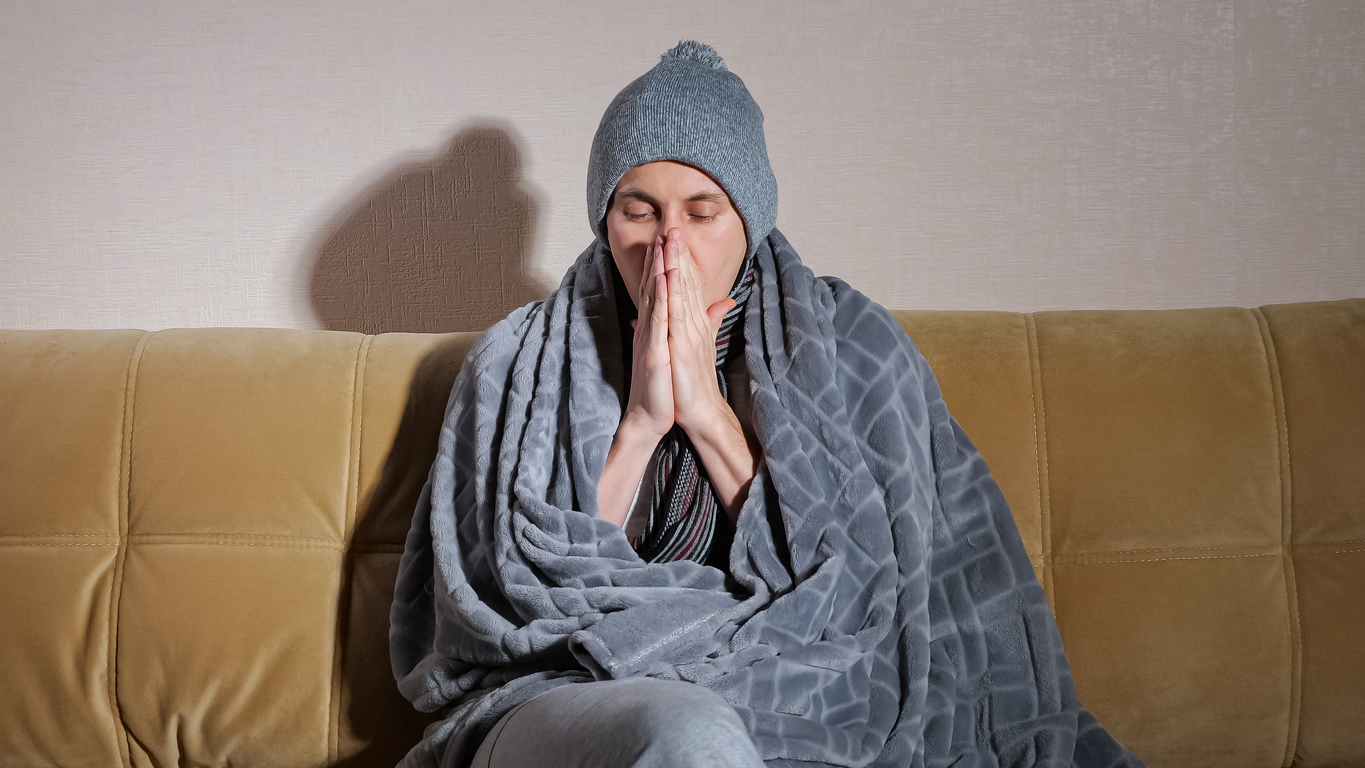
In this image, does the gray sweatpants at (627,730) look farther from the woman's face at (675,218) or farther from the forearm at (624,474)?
the woman's face at (675,218)

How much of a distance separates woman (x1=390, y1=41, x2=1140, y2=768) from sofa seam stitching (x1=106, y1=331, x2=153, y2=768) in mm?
461

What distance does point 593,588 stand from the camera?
108 cm

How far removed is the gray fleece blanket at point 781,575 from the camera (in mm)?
1033

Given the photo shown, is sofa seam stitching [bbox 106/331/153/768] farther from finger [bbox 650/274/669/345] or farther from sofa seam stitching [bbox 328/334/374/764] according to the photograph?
finger [bbox 650/274/669/345]

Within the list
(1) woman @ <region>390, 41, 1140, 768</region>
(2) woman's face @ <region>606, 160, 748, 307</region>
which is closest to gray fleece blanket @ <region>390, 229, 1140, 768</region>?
(1) woman @ <region>390, 41, 1140, 768</region>

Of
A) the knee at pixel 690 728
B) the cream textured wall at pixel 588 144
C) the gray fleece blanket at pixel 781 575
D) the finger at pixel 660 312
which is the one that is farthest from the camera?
the cream textured wall at pixel 588 144

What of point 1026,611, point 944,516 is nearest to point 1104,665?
point 1026,611

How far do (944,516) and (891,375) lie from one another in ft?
0.68

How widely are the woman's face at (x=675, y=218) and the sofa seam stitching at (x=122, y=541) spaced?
81 centimetres

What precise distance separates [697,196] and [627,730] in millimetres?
727

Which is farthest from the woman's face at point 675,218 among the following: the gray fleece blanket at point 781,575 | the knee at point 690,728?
the knee at point 690,728

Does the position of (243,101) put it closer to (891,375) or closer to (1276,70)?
(891,375)

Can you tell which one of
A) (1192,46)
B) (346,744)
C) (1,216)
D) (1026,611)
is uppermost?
Result: (1192,46)

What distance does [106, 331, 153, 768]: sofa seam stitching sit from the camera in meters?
1.31
